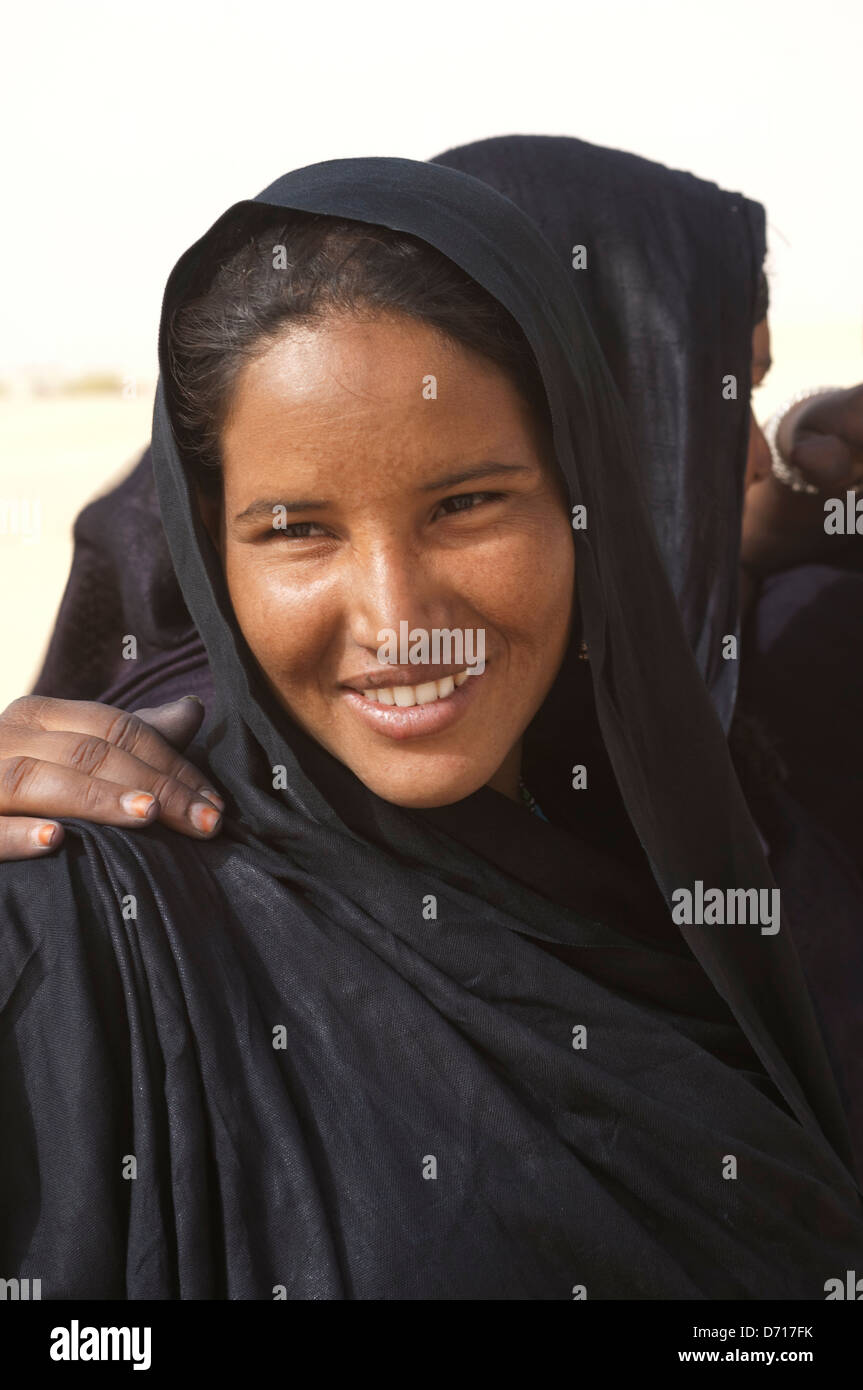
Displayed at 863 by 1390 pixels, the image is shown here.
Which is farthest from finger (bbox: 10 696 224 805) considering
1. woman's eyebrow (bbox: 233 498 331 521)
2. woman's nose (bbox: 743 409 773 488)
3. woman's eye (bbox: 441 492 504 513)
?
woman's nose (bbox: 743 409 773 488)

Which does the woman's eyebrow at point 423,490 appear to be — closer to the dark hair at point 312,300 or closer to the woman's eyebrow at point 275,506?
the woman's eyebrow at point 275,506

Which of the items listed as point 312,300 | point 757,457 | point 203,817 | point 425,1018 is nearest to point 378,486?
point 312,300

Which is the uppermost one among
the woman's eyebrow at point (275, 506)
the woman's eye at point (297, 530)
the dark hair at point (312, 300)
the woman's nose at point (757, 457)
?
the woman's nose at point (757, 457)

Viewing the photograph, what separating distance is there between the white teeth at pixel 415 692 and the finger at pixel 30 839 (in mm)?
382

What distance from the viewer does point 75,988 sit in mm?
1445

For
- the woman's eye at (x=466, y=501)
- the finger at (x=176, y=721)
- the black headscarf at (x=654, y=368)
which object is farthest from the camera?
the black headscarf at (x=654, y=368)

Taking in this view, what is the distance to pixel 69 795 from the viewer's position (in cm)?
159

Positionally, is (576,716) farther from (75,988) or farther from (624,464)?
(75,988)

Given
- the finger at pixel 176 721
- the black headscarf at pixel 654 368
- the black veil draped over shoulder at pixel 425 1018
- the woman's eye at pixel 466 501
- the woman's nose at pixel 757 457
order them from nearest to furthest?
1. the black veil draped over shoulder at pixel 425 1018
2. the woman's eye at pixel 466 501
3. the finger at pixel 176 721
4. the black headscarf at pixel 654 368
5. the woman's nose at pixel 757 457

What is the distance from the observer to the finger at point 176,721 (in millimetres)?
1821

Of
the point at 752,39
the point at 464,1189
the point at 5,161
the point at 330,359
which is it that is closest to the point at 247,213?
the point at 330,359

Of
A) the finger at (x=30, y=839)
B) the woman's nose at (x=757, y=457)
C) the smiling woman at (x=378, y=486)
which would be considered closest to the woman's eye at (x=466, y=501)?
Answer: the smiling woman at (x=378, y=486)
